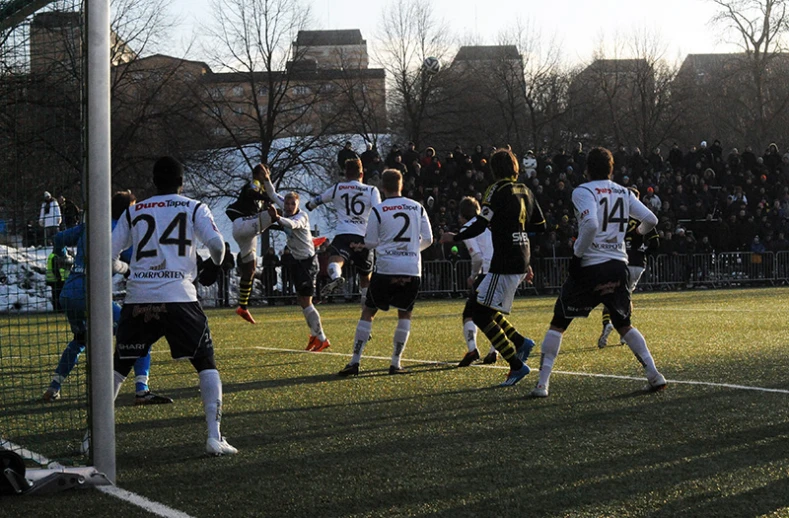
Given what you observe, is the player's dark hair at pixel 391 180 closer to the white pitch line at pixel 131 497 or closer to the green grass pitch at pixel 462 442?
the green grass pitch at pixel 462 442

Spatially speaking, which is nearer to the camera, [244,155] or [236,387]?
[236,387]

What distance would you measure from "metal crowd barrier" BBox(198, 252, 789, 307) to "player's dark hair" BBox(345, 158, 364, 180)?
46.9ft

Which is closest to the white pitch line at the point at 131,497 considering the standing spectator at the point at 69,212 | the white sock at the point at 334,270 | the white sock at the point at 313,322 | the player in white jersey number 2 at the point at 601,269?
the standing spectator at the point at 69,212

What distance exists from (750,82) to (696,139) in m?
5.55

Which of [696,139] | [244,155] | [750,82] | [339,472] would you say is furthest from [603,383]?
[696,139]

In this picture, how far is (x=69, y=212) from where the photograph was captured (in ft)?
22.7

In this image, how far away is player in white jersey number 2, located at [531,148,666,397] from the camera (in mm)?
8383

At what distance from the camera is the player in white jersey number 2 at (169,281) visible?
6.43m

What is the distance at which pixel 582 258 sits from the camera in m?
8.46

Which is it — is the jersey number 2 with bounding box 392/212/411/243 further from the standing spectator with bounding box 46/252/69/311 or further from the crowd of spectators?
the crowd of spectators

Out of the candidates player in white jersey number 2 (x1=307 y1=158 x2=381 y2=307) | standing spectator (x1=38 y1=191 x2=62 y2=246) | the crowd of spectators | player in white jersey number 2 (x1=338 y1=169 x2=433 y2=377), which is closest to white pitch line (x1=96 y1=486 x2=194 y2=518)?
standing spectator (x1=38 y1=191 x2=62 y2=246)

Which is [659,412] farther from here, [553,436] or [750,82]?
[750,82]

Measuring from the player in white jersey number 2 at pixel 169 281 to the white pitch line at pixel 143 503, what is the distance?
105 centimetres

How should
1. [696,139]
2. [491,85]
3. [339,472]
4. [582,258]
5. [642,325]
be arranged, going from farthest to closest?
[696,139] < [491,85] < [642,325] < [582,258] < [339,472]
